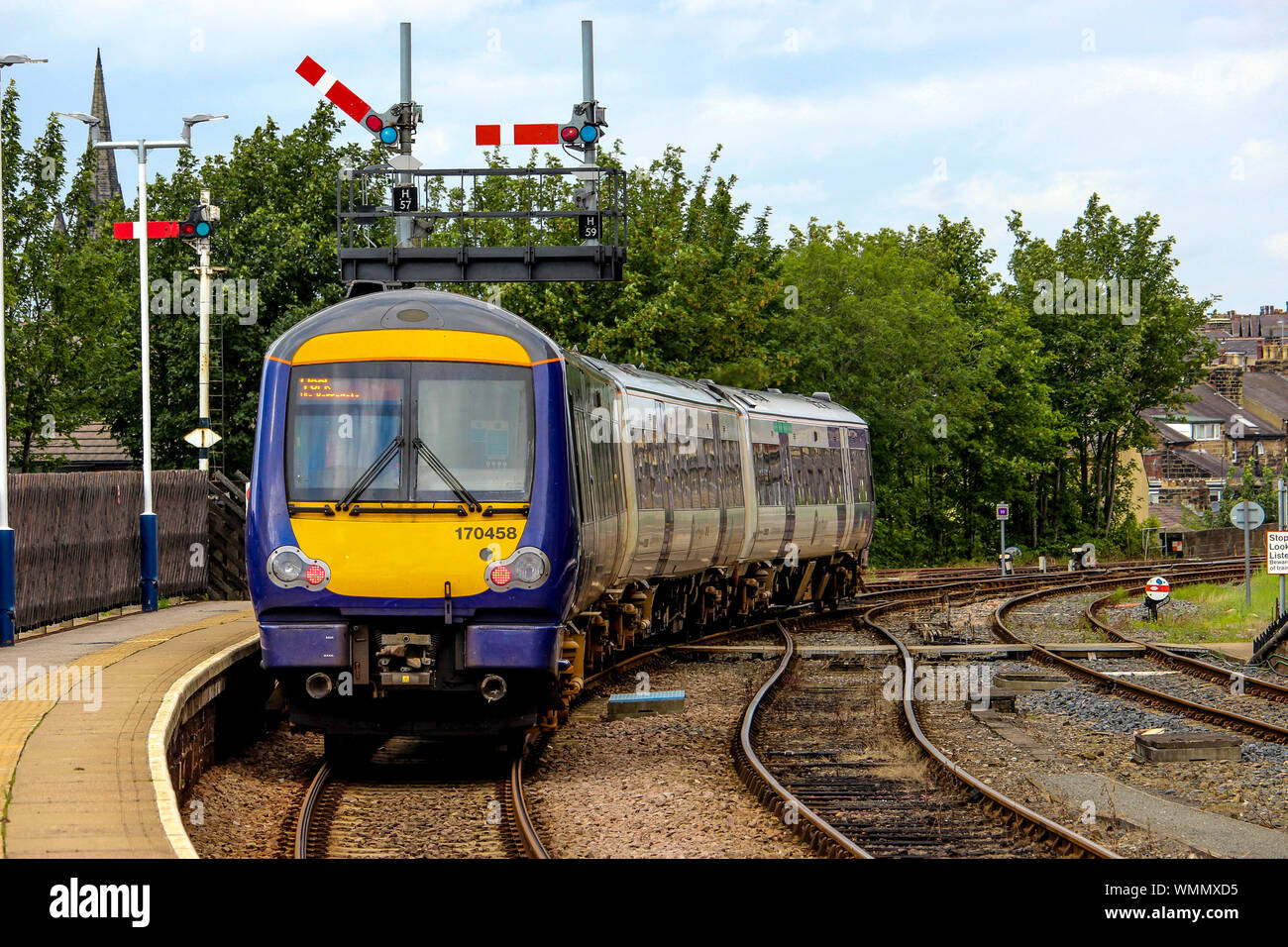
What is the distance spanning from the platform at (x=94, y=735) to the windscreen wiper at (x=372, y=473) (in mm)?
1862

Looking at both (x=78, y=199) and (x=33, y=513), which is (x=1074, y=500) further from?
(x=33, y=513)

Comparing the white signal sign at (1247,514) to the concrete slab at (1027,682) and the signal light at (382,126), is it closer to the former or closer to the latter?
the concrete slab at (1027,682)

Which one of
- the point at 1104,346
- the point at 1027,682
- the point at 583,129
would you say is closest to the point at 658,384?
the point at 583,129

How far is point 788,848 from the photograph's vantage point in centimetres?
976

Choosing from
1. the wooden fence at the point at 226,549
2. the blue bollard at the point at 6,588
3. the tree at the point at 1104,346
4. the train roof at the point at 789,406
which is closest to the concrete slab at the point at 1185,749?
the train roof at the point at 789,406

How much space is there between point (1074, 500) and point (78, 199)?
50.6 metres

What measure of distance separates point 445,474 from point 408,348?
3.15ft

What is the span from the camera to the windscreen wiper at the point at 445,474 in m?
11.4

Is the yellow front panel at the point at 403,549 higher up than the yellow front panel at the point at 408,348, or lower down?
lower down

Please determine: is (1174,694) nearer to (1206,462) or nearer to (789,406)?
(789,406)

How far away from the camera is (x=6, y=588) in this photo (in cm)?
1622

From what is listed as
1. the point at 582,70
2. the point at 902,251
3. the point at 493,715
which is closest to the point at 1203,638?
the point at 582,70

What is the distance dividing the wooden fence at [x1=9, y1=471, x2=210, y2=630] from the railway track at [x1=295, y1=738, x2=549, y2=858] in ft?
20.1

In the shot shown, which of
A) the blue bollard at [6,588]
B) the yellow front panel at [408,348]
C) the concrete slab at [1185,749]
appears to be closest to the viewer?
the yellow front panel at [408,348]
